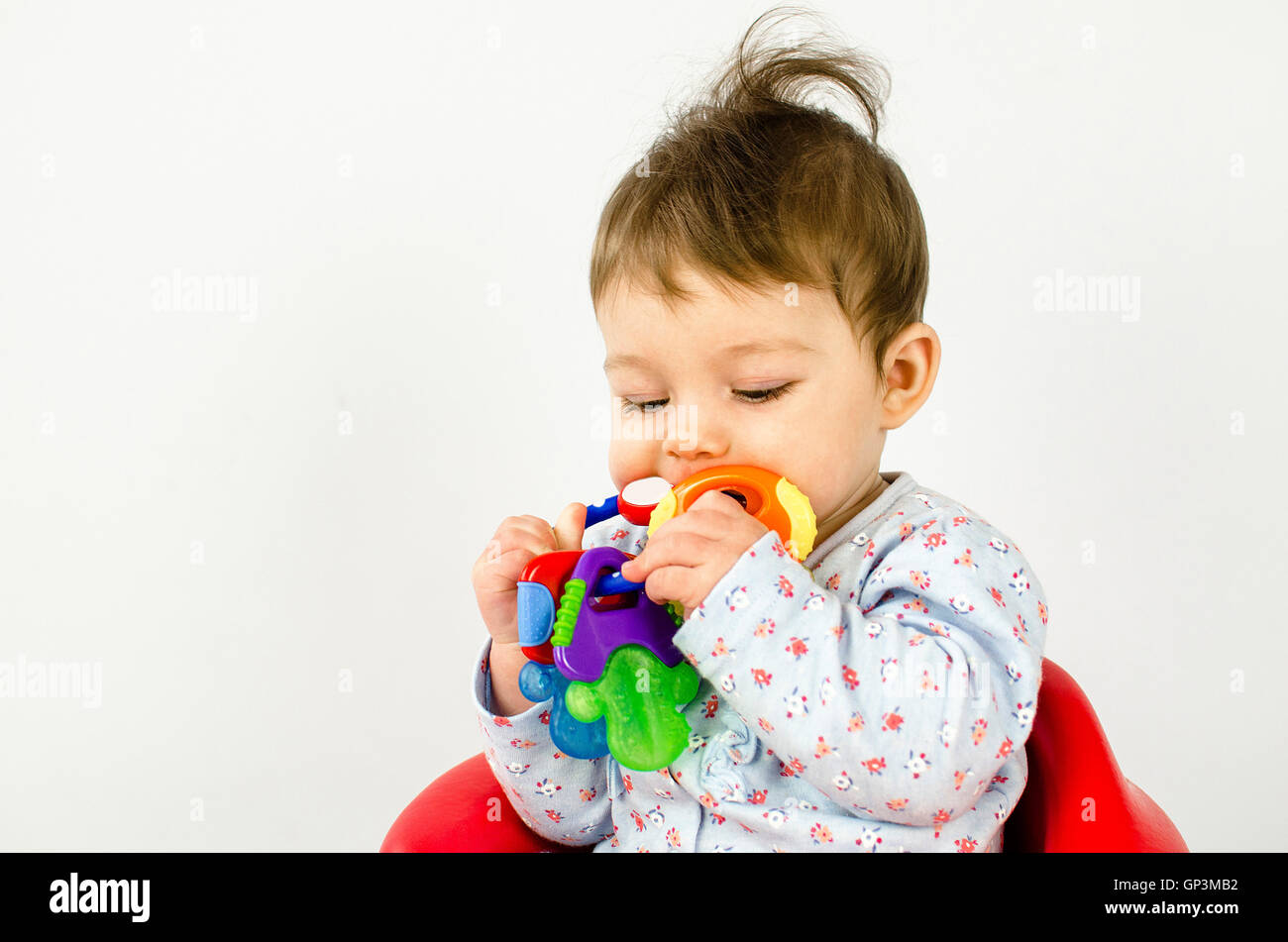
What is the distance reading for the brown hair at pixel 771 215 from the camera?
1152 millimetres

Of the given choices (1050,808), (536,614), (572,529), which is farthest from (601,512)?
(1050,808)

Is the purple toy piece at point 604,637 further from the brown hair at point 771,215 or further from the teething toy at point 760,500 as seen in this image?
the brown hair at point 771,215

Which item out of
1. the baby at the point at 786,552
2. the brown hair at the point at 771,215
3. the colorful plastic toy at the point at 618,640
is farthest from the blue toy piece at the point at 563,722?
the brown hair at the point at 771,215

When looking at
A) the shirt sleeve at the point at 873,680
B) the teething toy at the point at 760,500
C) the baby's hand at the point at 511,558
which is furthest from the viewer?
the baby's hand at the point at 511,558

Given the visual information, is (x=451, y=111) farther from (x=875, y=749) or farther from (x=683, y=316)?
(x=875, y=749)

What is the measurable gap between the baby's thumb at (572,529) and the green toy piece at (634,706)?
0.18 metres

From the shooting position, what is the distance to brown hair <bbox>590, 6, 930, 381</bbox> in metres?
1.15

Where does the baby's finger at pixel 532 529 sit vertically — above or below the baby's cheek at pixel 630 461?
below

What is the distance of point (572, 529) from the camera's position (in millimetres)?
1239

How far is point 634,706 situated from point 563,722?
0.08m

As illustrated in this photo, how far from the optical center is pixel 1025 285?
1.83 m

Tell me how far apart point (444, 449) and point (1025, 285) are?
843mm

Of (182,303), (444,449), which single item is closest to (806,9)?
(444,449)

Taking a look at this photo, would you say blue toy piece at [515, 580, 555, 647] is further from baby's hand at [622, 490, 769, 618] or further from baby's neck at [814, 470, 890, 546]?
baby's neck at [814, 470, 890, 546]
